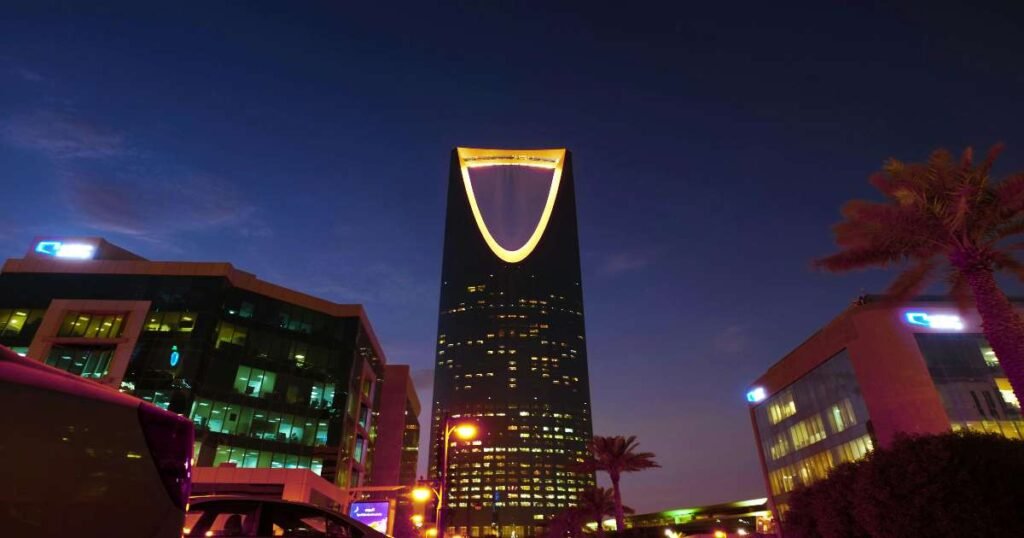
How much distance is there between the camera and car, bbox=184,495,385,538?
7.61 meters

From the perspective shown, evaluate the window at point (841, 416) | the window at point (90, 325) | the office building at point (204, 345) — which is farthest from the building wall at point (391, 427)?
the window at point (841, 416)

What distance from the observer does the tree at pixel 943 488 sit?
16.1 m

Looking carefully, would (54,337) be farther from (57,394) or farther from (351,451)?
(57,394)

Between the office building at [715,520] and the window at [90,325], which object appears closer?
the window at [90,325]

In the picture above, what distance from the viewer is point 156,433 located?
3.45 meters

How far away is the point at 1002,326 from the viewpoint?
17.0 metres

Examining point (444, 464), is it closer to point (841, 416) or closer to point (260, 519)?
point (260, 519)

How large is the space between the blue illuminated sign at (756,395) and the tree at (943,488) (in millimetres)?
46648

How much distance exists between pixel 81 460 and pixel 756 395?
71.3 meters

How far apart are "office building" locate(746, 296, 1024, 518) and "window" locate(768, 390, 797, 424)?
141 inches

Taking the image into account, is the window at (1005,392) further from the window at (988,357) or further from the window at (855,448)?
the window at (855,448)

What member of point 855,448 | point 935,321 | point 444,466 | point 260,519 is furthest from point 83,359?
point 935,321

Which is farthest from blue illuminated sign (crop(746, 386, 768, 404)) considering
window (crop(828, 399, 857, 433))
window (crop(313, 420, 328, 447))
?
window (crop(313, 420, 328, 447))

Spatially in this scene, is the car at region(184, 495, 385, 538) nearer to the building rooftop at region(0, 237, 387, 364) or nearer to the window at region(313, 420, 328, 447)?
the window at region(313, 420, 328, 447)
